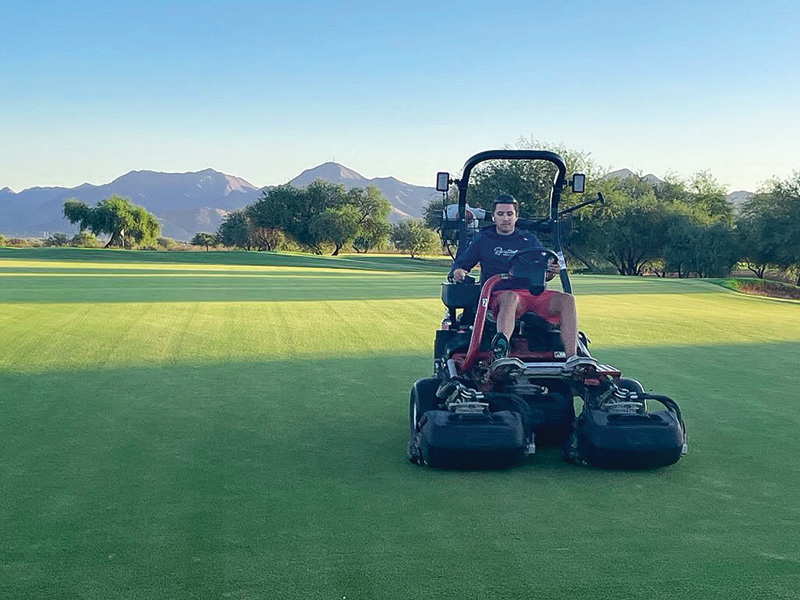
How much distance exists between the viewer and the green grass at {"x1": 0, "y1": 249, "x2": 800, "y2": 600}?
3.87 metres

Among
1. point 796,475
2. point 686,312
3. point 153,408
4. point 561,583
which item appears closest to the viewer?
point 561,583

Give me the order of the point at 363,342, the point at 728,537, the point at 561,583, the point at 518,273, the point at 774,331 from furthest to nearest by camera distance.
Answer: the point at 774,331 → the point at 363,342 → the point at 518,273 → the point at 728,537 → the point at 561,583

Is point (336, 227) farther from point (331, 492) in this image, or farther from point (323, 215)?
point (331, 492)

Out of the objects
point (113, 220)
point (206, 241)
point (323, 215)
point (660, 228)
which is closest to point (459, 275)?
point (660, 228)

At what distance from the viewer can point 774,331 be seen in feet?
50.6

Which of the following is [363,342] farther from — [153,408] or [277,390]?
[153,408]

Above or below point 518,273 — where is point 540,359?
below

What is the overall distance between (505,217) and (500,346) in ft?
4.60

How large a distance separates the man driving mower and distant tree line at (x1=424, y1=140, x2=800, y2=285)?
35.1 m

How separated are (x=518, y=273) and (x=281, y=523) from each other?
2.73m

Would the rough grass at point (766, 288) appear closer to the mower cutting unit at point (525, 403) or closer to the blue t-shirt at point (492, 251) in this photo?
the blue t-shirt at point (492, 251)

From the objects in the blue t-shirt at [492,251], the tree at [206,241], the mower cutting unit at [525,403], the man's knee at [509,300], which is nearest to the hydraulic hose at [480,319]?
the mower cutting unit at [525,403]

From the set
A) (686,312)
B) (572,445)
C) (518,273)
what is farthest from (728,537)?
(686,312)

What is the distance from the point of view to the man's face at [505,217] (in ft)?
22.6
